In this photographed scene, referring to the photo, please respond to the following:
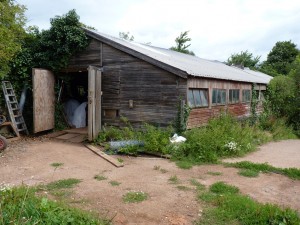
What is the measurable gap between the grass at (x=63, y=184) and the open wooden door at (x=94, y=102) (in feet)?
14.5

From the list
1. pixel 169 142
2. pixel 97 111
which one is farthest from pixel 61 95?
pixel 169 142

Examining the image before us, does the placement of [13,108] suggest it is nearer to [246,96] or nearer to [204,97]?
[204,97]

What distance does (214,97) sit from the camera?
43.6 ft

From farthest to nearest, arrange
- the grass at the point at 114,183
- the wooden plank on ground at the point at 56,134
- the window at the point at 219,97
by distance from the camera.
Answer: the window at the point at 219,97 < the wooden plank on ground at the point at 56,134 < the grass at the point at 114,183

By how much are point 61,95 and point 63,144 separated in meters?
3.75

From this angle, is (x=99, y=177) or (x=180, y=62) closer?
(x=99, y=177)

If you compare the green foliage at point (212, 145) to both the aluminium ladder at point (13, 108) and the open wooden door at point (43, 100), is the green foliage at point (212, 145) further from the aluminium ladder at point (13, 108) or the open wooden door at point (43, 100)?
the aluminium ladder at point (13, 108)

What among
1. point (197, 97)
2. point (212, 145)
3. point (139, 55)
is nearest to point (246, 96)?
point (197, 97)

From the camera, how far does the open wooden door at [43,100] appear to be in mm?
11855

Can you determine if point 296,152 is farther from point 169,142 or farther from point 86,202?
point 86,202

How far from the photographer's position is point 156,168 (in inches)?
316

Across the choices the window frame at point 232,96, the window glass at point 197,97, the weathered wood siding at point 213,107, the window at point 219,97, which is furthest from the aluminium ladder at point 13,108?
the window frame at point 232,96

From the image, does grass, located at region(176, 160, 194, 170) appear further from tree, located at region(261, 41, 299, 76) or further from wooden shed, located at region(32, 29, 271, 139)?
tree, located at region(261, 41, 299, 76)

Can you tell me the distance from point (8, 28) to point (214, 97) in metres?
9.04
